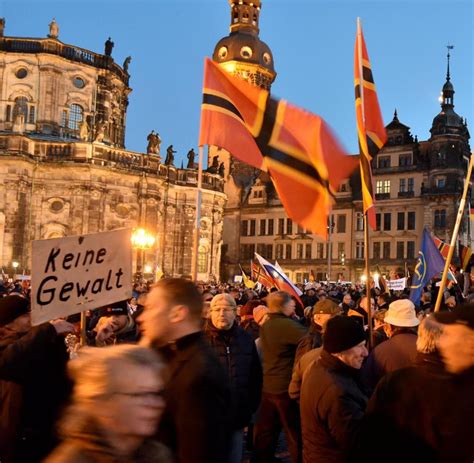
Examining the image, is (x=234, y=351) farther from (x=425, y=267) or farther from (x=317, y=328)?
(x=425, y=267)

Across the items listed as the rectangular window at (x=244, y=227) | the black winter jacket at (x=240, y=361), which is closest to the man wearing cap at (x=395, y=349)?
the black winter jacket at (x=240, y=361)

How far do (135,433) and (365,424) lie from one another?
72.4 inches

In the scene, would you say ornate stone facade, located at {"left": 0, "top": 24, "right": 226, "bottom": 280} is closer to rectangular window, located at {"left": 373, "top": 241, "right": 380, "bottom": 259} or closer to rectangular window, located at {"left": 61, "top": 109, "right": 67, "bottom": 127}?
rectangular window, located at {"left": 61, "top": 109, "right": 67, "bottom": 127}

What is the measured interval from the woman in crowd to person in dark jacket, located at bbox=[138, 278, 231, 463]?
0.60 meters

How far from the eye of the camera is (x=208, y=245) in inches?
2228

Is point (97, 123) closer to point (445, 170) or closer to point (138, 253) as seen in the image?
point (138, 253)

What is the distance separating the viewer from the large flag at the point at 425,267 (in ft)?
43.1

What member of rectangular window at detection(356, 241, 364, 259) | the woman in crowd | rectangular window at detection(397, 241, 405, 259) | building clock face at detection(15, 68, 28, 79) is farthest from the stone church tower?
the woman in crowd

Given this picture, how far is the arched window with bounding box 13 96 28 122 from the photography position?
53406 mm

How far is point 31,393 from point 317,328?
3735 millimetres

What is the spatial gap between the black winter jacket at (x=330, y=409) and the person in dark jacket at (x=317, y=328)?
7.44 ft

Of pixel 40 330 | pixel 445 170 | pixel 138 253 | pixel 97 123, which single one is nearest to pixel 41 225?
pixel 138 253

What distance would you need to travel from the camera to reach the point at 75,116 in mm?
55250

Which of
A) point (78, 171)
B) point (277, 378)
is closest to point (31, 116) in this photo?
point (78, 171)
